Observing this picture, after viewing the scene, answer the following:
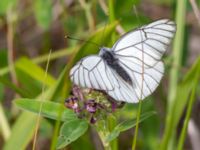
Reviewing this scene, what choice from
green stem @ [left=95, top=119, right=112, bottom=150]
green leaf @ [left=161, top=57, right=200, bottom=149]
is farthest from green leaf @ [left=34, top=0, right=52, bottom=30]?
green stem @ [left=95, top=119, right=112, bottom=150]

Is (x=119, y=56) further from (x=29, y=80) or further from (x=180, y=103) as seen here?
(x=29, y=80)

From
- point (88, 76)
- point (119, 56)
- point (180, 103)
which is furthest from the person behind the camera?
point (180, 103)

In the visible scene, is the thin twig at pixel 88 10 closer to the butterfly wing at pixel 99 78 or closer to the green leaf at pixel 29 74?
the green leaf at pixel 29 74

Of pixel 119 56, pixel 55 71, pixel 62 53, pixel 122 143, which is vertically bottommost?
pixel 122 143

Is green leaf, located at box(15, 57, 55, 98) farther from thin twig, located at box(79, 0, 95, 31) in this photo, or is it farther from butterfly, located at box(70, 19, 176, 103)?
butterfly, located at box(70, 19, 176, 103)

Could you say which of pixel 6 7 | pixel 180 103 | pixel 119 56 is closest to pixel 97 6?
pixel 6 7

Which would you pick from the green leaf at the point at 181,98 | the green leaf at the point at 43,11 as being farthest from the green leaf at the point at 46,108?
the green leaf at the point at 43,11

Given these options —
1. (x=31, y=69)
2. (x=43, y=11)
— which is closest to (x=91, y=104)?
(x=31, y=69)

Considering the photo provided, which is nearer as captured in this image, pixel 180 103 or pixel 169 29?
pixel 169 29
